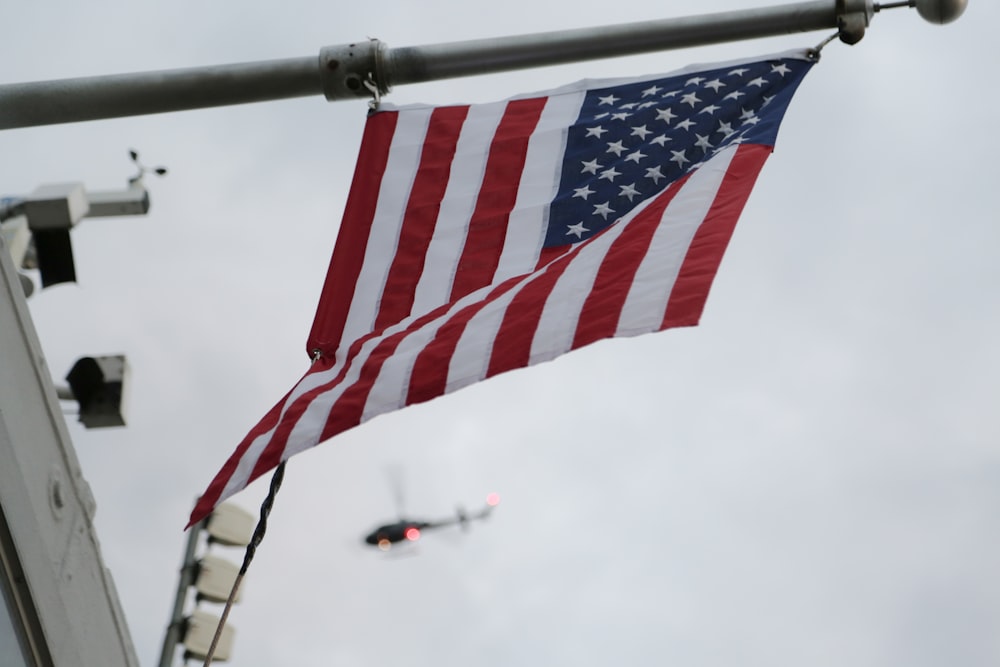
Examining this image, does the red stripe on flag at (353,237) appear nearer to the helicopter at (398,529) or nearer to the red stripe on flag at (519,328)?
the red stripe on flag at (519,328)

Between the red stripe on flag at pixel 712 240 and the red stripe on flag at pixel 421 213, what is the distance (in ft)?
4.91

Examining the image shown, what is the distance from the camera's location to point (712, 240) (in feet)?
24.8

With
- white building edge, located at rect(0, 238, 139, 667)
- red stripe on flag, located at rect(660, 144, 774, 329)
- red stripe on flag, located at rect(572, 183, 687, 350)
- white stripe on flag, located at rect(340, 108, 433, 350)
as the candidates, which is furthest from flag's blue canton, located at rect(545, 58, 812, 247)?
white building edge, located at rect(0, 238, 139, 667)

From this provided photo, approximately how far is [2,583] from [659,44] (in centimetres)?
397

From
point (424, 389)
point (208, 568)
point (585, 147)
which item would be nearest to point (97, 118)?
point (424, 389)

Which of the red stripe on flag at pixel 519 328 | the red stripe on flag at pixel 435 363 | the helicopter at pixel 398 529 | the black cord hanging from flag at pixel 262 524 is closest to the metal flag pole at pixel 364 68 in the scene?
the red stripe on flag at pixel 519 328

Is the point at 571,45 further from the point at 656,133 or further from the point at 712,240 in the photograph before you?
the point at 656,133

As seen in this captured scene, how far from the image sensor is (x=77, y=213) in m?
9.57

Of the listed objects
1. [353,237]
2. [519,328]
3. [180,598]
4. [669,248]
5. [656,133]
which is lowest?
[519,328]

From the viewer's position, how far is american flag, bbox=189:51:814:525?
23.4ft

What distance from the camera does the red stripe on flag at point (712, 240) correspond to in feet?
23.1

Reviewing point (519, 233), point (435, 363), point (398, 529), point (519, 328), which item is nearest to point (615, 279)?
point (519, 328)

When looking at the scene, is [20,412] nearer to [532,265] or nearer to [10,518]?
[10,518]

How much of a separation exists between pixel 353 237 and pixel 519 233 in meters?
0.90
